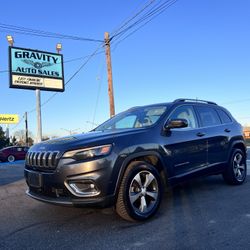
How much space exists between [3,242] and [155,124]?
2.78 meters

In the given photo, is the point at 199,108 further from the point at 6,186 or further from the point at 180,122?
Answer: the point at 6,186

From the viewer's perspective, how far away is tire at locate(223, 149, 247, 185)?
23.6 feet

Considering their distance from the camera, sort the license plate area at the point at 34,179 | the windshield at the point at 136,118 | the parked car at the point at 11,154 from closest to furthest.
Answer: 1. the license plate area at the point at 34,179
2. the windshield at the point at 136,118
3. the parked car at the point at 11,154

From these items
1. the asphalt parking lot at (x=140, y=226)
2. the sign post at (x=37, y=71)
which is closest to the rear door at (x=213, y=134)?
the asphalt parking lot at (x=140, y=226)

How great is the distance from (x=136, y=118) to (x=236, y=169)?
105 inches

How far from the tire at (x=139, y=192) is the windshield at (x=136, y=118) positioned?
2.97 ft

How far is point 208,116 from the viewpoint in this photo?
275 inches

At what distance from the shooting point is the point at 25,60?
66.7 feet

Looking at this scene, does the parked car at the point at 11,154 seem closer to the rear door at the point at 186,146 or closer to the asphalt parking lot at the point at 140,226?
the asphalt parking lot at the point at 140,226

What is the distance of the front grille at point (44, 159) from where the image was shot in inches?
186

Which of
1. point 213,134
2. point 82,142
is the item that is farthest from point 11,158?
point 82,142

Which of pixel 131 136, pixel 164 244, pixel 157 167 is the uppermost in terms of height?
pixel 131 136

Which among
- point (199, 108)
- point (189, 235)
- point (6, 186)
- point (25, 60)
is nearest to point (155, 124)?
point (199, 108)

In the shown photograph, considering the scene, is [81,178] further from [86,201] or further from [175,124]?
[175,124]
